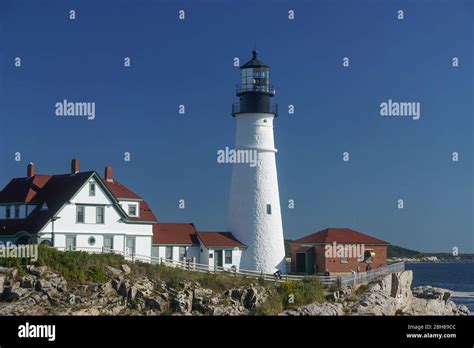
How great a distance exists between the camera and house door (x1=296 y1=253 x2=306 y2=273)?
47.8 meters

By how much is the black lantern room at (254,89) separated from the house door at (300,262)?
26.5 ft

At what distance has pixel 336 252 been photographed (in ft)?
154

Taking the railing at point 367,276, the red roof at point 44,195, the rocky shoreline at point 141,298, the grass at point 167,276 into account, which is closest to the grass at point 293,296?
the grass at point 167,276

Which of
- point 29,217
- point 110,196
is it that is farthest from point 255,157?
point 29,217

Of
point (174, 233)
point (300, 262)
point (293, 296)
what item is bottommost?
point (293, 296)

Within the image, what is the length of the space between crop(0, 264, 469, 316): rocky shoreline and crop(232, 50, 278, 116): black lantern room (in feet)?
33.6

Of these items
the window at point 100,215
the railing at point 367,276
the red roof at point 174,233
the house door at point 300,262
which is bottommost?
the railing at point 367,276

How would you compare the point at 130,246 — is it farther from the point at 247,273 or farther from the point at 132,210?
the point at 247,273

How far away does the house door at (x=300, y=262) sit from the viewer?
157 ft

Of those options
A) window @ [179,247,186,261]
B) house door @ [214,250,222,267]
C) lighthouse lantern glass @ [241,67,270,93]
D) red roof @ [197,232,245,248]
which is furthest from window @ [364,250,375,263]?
lighthouse lantern glass @ [241,67,270,93]

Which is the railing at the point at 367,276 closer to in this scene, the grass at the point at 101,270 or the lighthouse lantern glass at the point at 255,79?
the grass at the point at 101,270

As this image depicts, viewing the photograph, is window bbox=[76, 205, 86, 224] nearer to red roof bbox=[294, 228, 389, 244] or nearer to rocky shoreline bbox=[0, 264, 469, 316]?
rocky shoreline bbox=[0, 264, 469, 316]

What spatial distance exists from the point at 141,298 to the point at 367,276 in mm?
13132

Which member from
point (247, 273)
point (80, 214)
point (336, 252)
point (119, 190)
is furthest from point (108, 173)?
point (336, 252)
